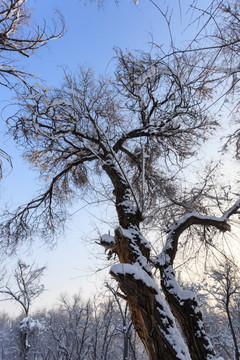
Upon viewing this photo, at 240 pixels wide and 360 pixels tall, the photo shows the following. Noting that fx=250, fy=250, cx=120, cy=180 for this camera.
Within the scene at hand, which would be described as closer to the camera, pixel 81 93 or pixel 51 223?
pixel 81 93

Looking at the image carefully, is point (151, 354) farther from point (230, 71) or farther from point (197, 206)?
point (197, 206)

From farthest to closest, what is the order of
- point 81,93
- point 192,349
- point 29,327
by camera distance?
point 29,327, point 81,93, point 192,349

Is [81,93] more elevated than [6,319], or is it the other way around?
[6,319]

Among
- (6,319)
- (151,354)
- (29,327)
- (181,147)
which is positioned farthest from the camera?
(6,319)

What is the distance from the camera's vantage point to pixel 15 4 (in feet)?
8.86

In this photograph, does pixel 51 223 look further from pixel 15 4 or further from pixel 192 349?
pixel 15 4

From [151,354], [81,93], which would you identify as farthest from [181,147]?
[151,354]

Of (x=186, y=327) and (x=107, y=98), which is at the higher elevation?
(x=107, y=98)

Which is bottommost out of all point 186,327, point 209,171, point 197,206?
point 186,327

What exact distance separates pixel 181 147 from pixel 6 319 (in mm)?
90313

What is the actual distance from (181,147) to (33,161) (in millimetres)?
4333

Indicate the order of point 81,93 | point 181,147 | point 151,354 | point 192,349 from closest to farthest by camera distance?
point 151,354 → point 192,349 → point 81,93 → point 181,147

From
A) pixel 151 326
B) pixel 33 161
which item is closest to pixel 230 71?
pixel 151 326

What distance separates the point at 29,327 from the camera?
15336 mm
